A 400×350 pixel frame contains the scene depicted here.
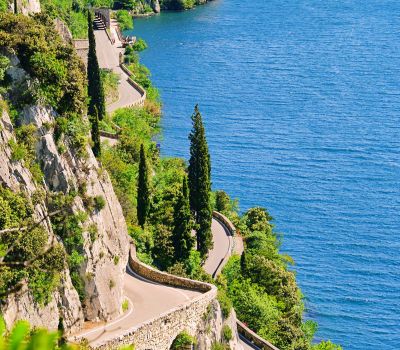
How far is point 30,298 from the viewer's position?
32.0m

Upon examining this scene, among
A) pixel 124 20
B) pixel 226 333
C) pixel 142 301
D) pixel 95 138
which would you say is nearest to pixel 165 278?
pixel 142 301

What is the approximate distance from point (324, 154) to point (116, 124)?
27452 millimetres

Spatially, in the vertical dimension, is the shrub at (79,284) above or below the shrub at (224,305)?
above

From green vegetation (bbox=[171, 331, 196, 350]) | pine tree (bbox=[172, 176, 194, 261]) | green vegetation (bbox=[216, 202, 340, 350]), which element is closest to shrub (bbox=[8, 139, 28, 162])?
green vegetation (bbox=[171, 331, 196, 350])

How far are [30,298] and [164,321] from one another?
795cm

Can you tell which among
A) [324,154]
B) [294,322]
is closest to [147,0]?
[324,154]

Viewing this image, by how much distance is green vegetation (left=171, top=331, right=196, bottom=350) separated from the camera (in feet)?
130

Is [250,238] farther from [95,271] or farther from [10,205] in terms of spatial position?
[10,205]

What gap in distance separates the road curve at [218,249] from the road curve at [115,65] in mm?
23896

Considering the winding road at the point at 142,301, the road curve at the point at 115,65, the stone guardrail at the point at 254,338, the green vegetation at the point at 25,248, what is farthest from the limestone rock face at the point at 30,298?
the road curve at the point at 115,65

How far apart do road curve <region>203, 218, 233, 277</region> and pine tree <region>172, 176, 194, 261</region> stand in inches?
281

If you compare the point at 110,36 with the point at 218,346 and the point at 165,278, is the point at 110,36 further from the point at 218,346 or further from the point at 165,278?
the point at 218,346

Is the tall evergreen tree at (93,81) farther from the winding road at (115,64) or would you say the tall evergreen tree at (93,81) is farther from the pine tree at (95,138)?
the pine tree at (95,138)

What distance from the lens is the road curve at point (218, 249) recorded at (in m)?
61.4
